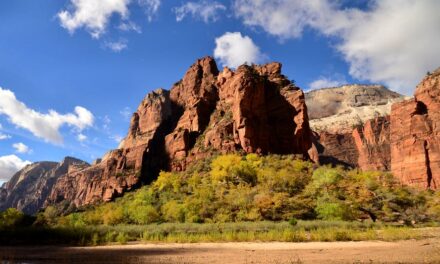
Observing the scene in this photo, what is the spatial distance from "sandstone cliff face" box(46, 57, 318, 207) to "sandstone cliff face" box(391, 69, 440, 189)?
78.8ft

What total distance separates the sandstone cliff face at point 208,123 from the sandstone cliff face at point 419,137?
24.0 m

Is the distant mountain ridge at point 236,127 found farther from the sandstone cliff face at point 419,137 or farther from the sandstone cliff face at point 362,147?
the sandstone cliff face at point 362,147

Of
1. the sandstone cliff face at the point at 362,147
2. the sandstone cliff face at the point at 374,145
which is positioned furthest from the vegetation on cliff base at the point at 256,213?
the sandstone cliff face at the point at 374,145

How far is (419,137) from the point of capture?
93750 millimetres

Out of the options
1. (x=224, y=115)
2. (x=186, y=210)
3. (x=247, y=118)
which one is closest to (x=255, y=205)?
(x=186, y=210)

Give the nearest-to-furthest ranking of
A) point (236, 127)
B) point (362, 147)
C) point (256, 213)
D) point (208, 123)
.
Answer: point (256, 213), point (236, 127), point (208, 123), point (362, 147)

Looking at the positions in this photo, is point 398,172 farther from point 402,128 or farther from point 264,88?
point 264,88

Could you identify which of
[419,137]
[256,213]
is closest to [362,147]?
[419,137]

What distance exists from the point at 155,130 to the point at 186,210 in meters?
72.5

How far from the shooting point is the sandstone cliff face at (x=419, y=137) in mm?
89012

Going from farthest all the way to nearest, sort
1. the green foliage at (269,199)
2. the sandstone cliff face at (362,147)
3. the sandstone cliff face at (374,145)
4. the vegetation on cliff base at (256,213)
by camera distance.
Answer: the sandstone cliff face at (362,147), the sandstone cliff face at (374,145), the green foliage at (269,199), the vegetation on cliff base at (256,213)

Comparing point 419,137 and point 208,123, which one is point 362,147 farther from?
point 208,123

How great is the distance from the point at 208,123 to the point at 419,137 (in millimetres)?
54007

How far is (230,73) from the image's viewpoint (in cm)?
10656
